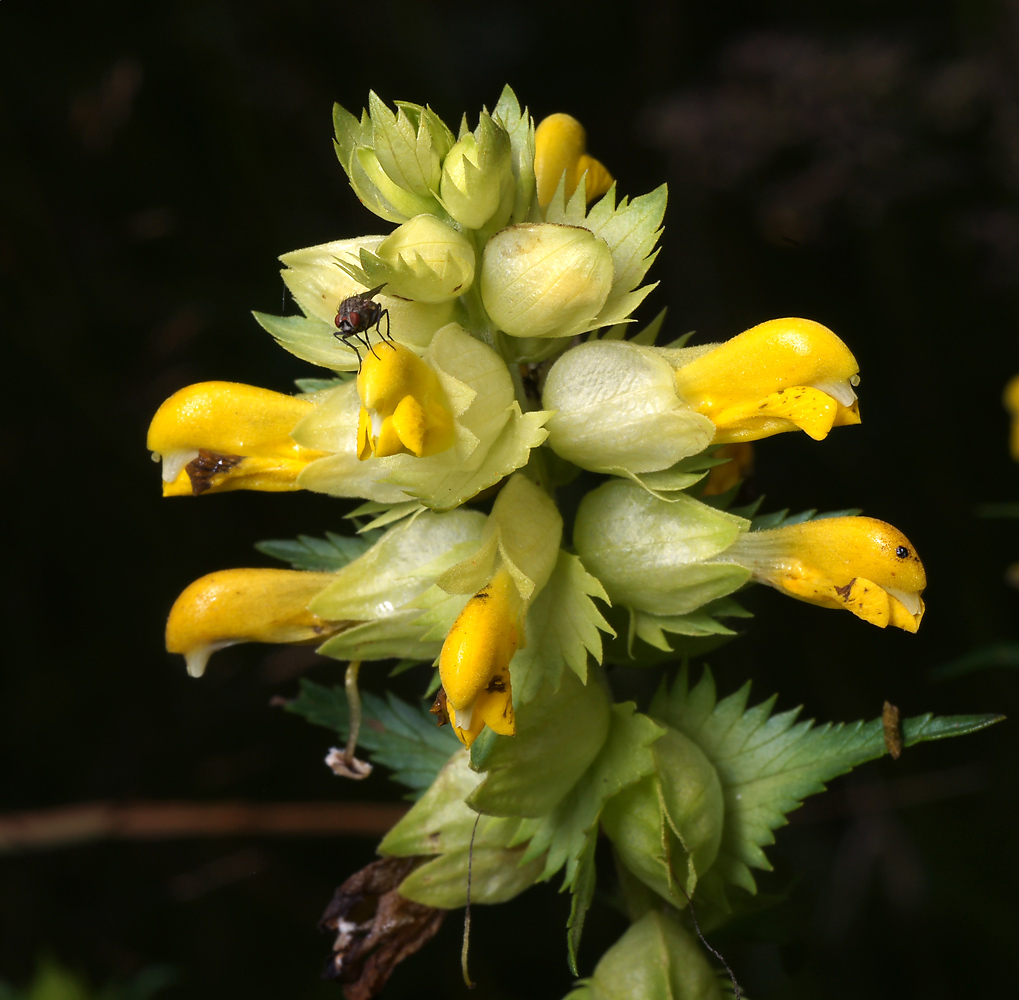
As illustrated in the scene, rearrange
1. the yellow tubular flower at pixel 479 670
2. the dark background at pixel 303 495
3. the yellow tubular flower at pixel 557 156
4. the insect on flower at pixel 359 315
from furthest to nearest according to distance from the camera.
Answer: the dark background at pixel 303 495 → the yellow tubular flower at pixel 557 156 → the insect on flower at pixel 359 315 → the yellow tubular flower at pixel 479 670

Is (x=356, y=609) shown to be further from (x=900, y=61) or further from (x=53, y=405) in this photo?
(x=900, y=61)

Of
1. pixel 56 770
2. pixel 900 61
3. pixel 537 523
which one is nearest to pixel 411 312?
pixel 537 523

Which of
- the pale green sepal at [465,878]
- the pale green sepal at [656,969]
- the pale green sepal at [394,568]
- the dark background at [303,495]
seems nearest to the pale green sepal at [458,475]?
the pale green sepal at [394,568]

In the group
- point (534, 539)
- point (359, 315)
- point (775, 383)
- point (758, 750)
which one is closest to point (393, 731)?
point (534, 539)

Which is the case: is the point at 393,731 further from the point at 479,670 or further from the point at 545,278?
the point at 545,278

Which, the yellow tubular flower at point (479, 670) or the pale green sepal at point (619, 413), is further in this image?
the pale green sepal at point (619, 413)

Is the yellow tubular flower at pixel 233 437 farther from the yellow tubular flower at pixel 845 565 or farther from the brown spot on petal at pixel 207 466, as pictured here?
the yellow tubular flower at pixel 845 565

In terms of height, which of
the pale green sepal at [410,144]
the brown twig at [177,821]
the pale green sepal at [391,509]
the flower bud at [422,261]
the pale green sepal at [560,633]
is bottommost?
the brown twig at [177,821]

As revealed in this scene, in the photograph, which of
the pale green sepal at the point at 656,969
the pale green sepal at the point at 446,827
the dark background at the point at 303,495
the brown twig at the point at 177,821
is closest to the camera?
the pale green sepal at the point at 656,969
